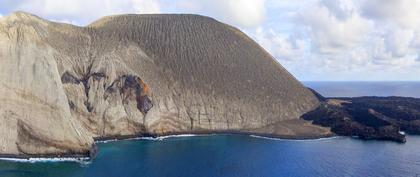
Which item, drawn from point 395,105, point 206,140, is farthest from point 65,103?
point 395,105

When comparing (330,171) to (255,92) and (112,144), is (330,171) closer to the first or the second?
(112,144)

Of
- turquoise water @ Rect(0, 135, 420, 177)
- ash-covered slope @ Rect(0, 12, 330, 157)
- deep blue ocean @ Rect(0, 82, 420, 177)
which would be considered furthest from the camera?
ash-covered slope @ Rect(0, 12, 330, 157)

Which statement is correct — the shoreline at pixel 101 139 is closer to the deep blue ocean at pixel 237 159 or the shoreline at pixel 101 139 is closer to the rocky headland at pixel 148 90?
the rocky headland at pixel 148 90

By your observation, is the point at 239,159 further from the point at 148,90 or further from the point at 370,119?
the point at 370,119

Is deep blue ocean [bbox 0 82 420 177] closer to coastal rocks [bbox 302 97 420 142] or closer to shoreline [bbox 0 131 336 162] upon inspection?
shoreline [bbox 0 131 336 162]

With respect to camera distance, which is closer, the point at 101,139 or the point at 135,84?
the point at 101,139

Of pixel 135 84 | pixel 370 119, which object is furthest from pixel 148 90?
pixel 370 119

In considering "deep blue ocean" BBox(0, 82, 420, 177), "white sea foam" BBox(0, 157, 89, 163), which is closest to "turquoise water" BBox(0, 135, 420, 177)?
"deep blue ocean" BBox(0, 82, 420, 177)
